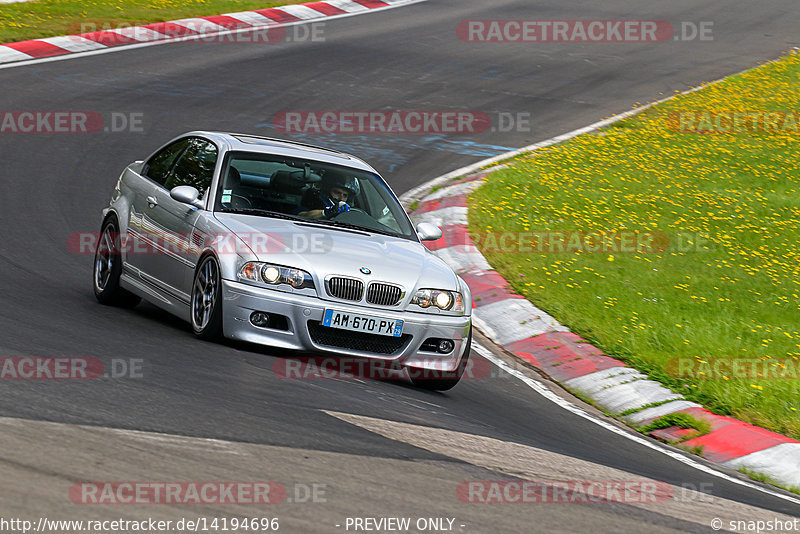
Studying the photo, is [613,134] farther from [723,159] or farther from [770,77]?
[770,77]

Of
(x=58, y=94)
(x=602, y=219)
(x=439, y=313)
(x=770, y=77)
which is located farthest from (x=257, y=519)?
(x=770, y=77)

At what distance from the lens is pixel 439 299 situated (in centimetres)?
815

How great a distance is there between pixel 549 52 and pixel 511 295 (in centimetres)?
1414

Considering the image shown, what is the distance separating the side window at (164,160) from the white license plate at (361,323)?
8.26ft

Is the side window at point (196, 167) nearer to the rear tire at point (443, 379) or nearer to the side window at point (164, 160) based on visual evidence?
the side window at point (164, 160)

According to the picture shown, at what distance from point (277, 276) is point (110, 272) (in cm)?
228

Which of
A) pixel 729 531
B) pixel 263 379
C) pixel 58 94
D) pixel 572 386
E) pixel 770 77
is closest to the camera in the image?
pixel 729 531

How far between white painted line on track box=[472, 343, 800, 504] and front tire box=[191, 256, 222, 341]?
2572mm

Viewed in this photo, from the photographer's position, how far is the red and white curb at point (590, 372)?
25.7 ft

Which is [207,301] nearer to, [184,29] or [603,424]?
[603,424]

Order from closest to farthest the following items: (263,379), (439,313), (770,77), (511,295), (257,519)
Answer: (257,519), (263,379), (439,313), (511,295), (770,77)

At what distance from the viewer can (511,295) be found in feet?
36.3

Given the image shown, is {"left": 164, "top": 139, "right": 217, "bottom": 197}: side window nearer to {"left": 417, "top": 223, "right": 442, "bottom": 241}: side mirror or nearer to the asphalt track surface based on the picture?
the asphalt track surface

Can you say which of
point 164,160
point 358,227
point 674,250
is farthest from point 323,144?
point 358,227
